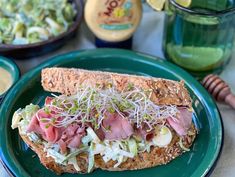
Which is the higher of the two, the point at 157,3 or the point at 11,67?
the point at 157,3

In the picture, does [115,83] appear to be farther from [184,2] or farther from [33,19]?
[33,19]

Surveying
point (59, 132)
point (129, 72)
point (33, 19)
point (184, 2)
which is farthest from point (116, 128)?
point (33, 19)

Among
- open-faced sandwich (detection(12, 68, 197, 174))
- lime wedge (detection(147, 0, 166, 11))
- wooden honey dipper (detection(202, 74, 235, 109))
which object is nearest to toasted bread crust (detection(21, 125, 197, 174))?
open-faced sandwich (detection(12, 68, 197, 174))

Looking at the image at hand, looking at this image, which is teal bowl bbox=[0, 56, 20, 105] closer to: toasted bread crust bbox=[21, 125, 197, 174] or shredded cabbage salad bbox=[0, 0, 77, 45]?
shredded cabbage salad bbox=[0, 0, 77, 45]

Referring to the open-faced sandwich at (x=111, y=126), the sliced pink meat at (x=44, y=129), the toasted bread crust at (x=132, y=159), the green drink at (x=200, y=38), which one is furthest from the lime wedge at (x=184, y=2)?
the sliced pink meat at (x=44, y=129)

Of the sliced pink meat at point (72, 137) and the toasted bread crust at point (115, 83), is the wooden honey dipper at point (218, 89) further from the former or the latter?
the sliced pink meat at point (72, 137)
